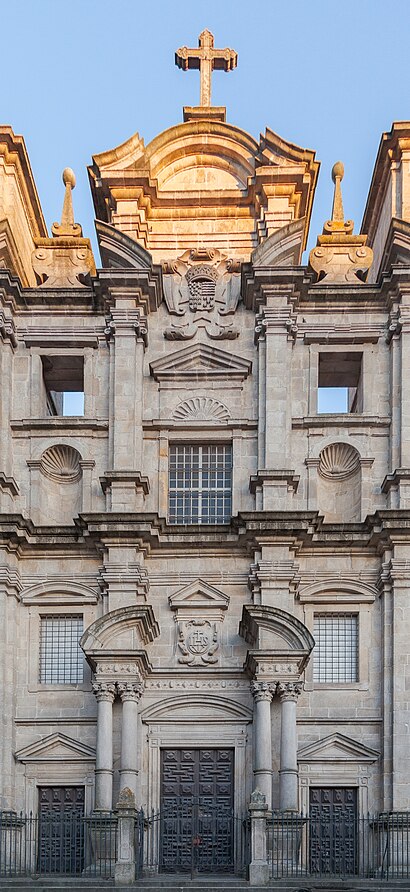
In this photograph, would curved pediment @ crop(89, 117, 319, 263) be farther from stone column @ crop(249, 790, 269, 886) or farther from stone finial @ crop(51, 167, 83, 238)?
stone column @ crop(249, 790, 269, 886)

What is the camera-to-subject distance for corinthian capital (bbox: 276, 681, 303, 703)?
32.7 metres

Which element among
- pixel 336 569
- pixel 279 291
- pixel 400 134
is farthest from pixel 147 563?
pixel 400 134

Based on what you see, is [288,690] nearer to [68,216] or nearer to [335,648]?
[335,648]

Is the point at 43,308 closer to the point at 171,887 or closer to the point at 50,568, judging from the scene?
the point at 50,568

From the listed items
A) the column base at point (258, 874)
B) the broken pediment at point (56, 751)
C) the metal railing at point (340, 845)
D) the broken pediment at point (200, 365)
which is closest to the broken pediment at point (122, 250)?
the broken pediment at point (200, 365)

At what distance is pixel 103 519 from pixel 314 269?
22.4 feet

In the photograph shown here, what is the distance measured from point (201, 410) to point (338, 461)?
275cm

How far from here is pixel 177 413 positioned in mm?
35375

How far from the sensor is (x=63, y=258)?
3719 centimetres

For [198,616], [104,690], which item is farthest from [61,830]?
[198,616]

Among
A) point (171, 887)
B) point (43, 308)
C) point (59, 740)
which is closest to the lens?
point (171, 887)

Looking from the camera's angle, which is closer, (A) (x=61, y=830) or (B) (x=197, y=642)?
(A) (x=61, y=830)

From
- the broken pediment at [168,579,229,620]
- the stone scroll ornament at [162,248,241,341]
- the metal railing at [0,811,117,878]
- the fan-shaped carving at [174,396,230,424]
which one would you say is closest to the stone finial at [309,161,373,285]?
the stone scroll ornament at [162,248,241,341]

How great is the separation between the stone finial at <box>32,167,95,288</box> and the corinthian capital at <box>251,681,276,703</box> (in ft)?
29.1
